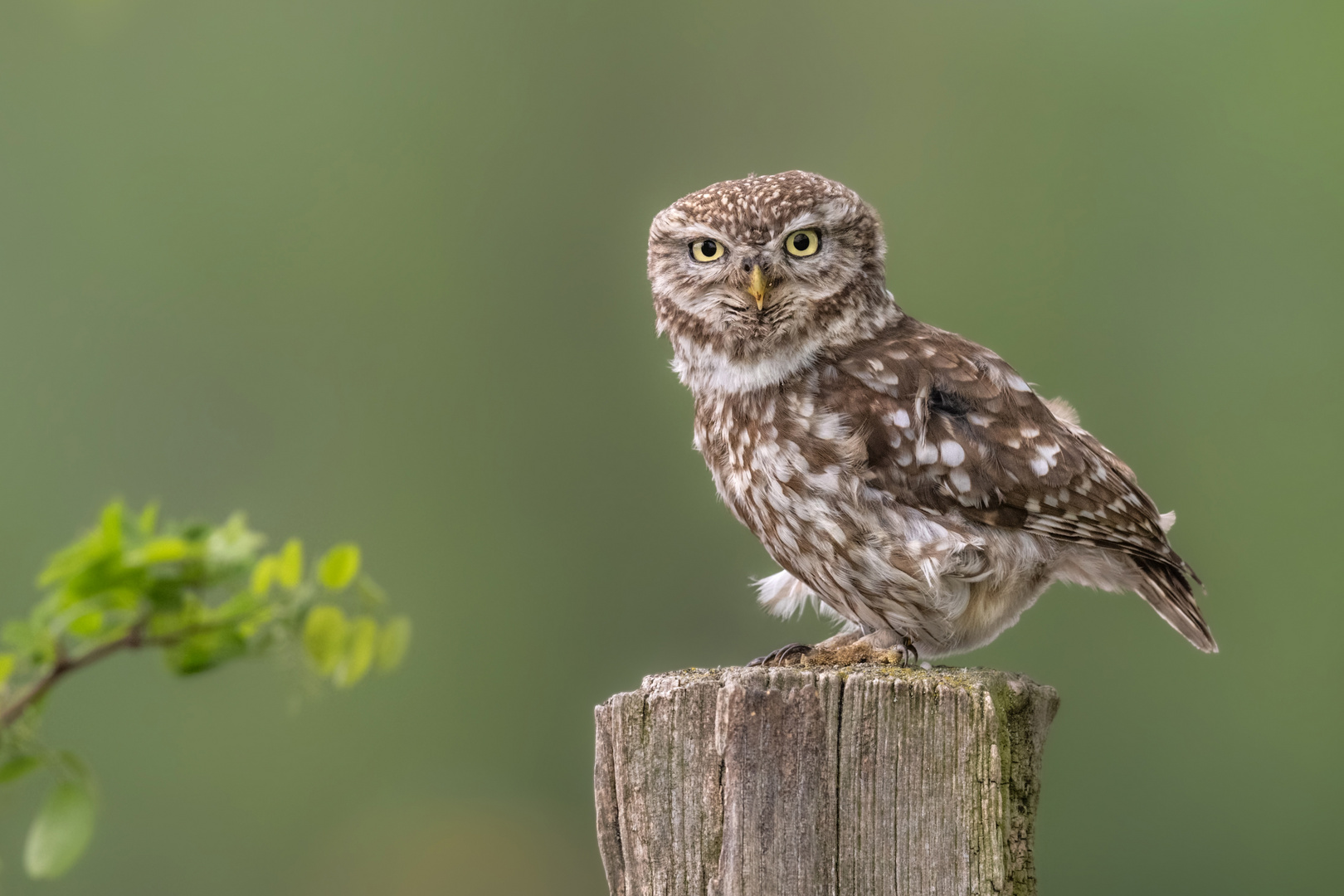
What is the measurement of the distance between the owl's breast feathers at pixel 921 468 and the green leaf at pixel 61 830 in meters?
1.61

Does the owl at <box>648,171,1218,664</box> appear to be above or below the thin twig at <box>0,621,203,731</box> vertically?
above

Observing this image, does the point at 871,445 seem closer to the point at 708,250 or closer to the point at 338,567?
the point at 708,250

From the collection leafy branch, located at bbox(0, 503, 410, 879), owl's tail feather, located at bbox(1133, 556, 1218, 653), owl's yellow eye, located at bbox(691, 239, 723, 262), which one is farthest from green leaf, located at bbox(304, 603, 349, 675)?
owl's tail feather, located at bbox(1133, 556, 1218, 653)

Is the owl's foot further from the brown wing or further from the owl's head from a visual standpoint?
the owl's head

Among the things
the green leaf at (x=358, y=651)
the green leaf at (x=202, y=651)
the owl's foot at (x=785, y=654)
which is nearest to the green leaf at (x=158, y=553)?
the green leaf at (x=202, y=651)

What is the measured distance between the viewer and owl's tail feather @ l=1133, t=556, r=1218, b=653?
278cm

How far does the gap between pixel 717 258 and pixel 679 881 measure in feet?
4.75

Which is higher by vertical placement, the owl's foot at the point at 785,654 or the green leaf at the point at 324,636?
the owl's foot at the point at 785,654

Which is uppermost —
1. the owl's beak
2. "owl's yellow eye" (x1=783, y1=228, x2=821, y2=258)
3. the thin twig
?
"owl's yellow eye" (x1=783, y1=228, x2=821, y2=258)

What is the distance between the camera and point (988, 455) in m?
2.57

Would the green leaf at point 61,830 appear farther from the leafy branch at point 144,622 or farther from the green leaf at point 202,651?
the green leaf at point 202,651

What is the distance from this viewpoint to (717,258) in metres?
2.75

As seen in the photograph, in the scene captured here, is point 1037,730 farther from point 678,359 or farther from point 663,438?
point 663,438

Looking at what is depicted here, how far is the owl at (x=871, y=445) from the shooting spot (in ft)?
8.33
